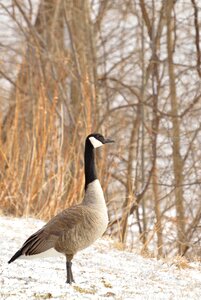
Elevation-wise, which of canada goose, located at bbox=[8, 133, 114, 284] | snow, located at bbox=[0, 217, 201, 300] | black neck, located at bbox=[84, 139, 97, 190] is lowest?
snow, located at bbox=[0, 217, 201, 300]

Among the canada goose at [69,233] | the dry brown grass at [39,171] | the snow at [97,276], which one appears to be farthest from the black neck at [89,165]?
the dry brown grass at [39,171]

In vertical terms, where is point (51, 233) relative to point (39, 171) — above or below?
below

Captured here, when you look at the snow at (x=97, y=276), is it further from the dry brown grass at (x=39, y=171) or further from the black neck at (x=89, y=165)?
the dry brown grass at (x=39, y=171)

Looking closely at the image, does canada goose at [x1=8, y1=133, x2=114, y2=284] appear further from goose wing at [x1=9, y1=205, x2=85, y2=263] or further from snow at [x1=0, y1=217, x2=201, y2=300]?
snow at [x1=0, y1=217, x2=201, y2=300]

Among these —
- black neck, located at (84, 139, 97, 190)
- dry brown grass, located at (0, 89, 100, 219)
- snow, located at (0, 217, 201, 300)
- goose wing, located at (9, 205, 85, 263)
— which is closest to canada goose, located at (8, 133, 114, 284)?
goose wing, located at (9, 205, 85, 263)

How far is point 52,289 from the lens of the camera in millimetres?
3980

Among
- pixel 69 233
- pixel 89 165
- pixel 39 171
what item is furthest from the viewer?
pixel 39 171

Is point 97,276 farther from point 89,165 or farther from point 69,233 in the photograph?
point 89,165

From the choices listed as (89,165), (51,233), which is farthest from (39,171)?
(51,233)

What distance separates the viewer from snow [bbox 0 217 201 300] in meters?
3.99

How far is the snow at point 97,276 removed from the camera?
3994mm

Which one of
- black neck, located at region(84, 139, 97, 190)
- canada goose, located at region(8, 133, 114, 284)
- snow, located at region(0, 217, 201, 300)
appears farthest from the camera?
black neck, located at region(84, 139, 97, 190)

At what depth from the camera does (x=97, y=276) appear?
4.66 meters

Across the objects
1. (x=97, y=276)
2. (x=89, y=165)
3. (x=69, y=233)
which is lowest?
(x=97, y=276)
